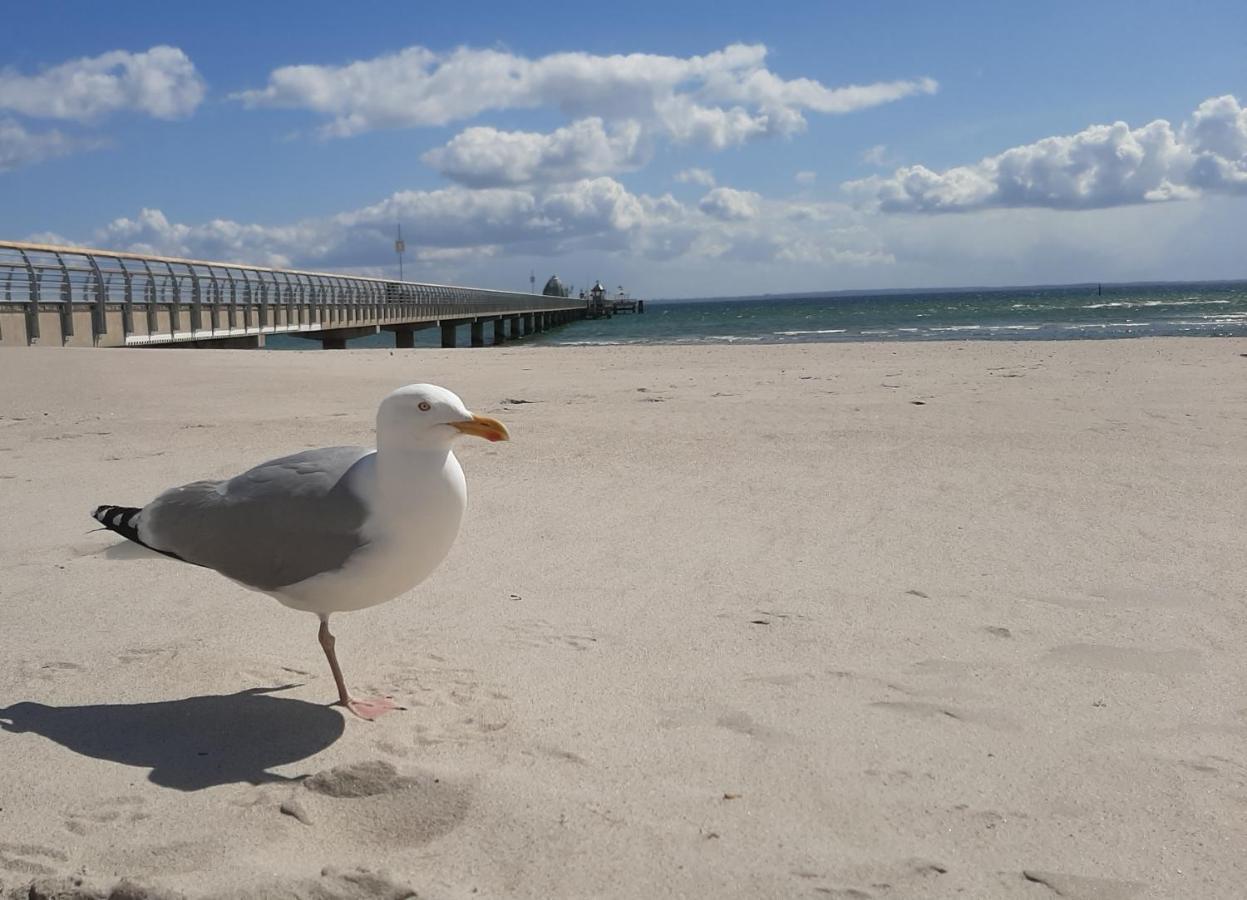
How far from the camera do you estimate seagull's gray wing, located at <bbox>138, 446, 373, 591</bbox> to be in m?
2.89

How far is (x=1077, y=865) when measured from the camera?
2113 mm

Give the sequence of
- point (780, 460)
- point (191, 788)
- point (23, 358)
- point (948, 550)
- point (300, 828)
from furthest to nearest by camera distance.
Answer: point (23, 358), point (780, 460), point (948, 550), point (191, 788), point (300, 828)

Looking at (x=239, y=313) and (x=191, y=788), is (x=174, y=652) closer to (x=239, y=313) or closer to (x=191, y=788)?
(x=191, y=788)

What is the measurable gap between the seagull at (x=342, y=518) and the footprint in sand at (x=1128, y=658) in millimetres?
1859

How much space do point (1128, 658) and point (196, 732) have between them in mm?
2710

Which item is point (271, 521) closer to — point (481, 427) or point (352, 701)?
point (352, 701)

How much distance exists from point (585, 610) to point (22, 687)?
174 cm

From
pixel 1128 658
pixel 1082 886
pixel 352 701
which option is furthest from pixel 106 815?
pixel 1128 658

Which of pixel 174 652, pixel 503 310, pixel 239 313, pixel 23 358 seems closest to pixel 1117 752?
pixel 174 652

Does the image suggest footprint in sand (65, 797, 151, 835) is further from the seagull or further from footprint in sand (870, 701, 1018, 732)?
footprint in sand (870, 701, 1018, 732)

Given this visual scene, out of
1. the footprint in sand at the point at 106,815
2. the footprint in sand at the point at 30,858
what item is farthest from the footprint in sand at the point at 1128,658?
the footprint in sand at the point at 30,858

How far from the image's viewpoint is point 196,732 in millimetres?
2803

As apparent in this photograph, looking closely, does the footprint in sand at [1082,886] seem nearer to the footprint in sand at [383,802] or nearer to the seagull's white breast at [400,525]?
the footprint in sand at [383,802]

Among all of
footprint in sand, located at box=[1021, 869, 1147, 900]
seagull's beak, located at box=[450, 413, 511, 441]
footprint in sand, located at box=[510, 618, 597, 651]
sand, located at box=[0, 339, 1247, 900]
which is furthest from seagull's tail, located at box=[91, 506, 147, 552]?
footprint in sand, located at box=[1021, 869, 1147, 900]
